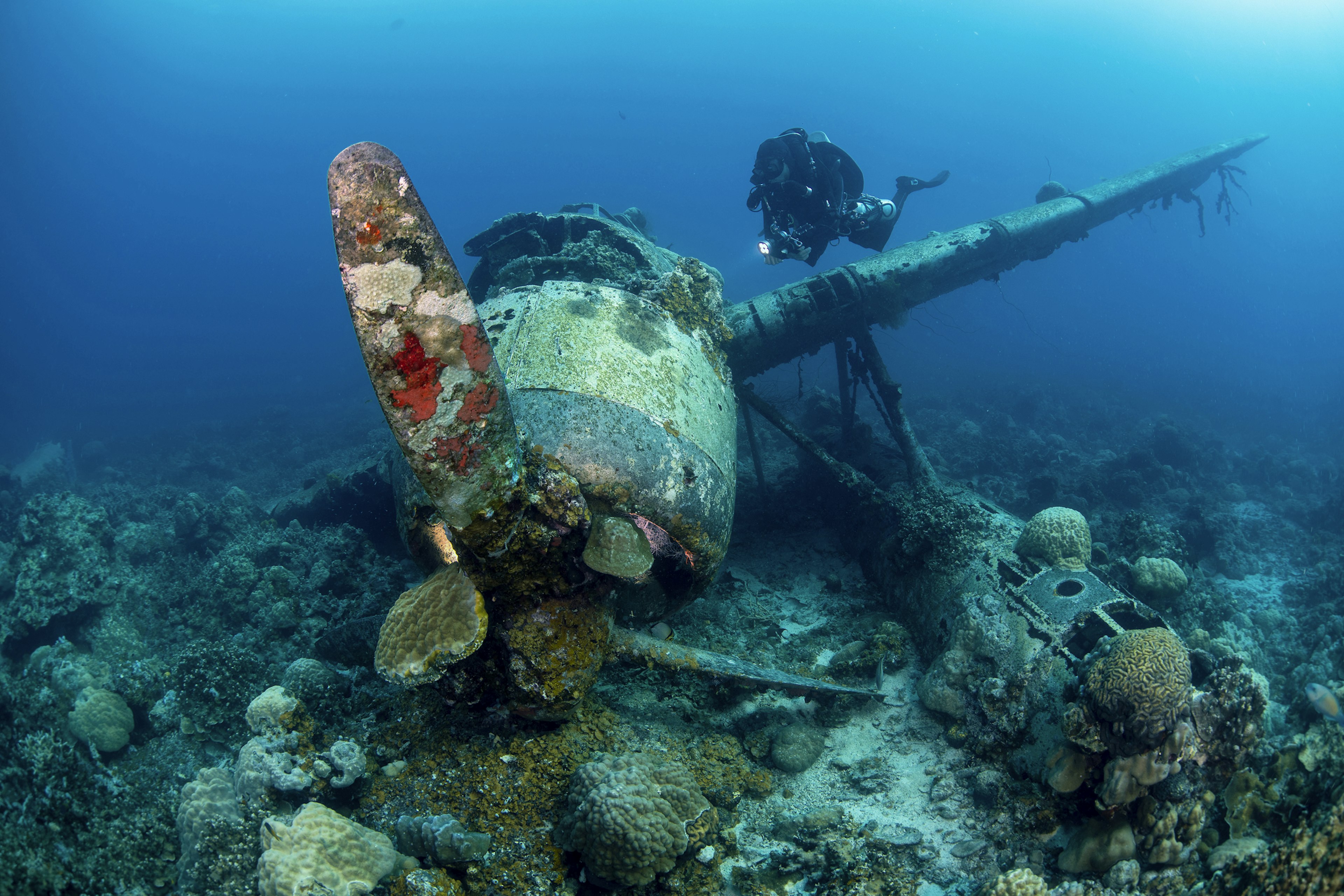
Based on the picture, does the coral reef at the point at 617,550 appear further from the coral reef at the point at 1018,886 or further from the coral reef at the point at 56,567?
the coral reef at the point at 56,567

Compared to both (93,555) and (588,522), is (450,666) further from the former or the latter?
(93,555)

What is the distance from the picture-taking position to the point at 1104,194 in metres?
13.4

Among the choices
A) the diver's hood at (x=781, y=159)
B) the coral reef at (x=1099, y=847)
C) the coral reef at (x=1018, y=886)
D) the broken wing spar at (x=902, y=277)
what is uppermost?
the diver's hood at (x=781, y=159)

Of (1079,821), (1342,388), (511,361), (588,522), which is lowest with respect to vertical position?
(1342,388)

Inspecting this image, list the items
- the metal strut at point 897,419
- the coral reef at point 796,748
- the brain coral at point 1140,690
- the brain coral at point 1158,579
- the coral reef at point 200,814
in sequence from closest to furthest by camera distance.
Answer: the coral reef at point 200,814, the brain coral at point 1140,690, the coral reef at point 796,748, the brain coral at point 1158,579, the metal strut at point 897,419

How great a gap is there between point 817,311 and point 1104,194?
33.4ft

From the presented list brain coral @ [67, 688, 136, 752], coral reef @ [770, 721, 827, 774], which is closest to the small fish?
coral reef @ [770, 721, 827, 774]

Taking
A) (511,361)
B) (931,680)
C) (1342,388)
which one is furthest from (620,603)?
(1342,388)

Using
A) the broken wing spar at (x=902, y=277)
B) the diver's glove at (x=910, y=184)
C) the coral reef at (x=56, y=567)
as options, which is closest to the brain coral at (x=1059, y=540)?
the broken wing spar at (x=902, y=277)

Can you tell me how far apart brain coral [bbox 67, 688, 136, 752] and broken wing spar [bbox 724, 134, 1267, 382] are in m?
6.94

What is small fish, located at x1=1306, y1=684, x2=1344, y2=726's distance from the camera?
11.3 ft

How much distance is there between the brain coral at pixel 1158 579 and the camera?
520 centimetres

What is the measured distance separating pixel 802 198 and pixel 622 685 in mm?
7823

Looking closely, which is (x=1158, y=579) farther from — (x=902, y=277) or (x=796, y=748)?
(x=902, y=277)
